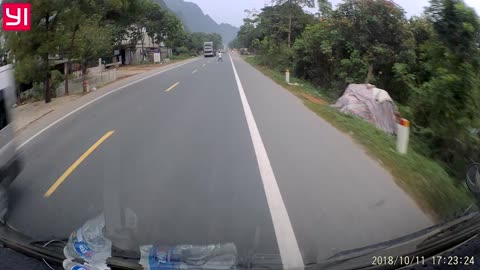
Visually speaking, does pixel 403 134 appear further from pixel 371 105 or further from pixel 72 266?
pixel 72 266

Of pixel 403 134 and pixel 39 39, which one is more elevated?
pixel 39 39

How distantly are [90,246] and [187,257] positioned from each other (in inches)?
22.4

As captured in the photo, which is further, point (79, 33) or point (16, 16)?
point (79, 33)

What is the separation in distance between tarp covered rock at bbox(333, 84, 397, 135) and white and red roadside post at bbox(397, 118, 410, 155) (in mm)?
1480

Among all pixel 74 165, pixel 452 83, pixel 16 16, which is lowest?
pixel 74 165

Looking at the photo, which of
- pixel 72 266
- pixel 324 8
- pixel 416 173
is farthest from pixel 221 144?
pixel 72 266

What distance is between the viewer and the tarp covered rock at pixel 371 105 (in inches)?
249

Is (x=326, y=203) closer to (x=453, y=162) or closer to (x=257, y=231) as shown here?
(x=257, y=231)

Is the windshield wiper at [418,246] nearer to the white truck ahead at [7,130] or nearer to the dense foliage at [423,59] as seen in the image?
the dense foliage at [423,59]

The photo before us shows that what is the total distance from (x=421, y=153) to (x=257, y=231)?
3.22m

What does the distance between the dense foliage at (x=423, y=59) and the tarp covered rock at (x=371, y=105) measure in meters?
0.17

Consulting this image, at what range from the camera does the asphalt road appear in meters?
2.77

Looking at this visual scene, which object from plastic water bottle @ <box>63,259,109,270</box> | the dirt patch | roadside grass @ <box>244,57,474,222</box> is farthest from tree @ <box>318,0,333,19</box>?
the dirt patch

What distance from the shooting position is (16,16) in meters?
3.07
